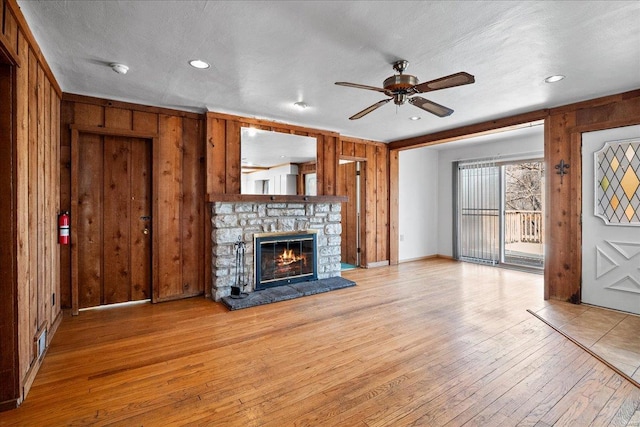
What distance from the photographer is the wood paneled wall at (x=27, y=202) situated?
6.38 feet

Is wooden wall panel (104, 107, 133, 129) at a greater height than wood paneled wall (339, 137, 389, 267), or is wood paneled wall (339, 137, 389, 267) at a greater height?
wooden wall panel (104, 107, 133, 129)

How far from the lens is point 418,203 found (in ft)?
23.3

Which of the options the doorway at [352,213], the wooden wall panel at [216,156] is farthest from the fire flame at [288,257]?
the doorway at [352,213]

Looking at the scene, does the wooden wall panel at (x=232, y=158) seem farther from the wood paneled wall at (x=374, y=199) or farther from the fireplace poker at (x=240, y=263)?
the wood paneled wall at (x=374, y=199)

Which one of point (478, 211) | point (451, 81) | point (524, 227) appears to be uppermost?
point (451, 81)

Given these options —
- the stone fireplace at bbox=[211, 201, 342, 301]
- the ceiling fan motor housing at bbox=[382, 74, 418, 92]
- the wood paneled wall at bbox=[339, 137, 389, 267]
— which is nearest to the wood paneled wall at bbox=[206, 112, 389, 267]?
the wood paneled wall at bbox=[339, 137, 389, 267]

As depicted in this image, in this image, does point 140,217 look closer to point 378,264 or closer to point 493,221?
point 378,264

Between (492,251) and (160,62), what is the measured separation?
21.5ft

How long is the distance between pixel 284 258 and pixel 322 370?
2.53m

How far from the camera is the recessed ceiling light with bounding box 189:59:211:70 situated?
109 inches

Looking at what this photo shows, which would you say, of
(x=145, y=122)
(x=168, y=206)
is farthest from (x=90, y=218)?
(x=145, y=122)

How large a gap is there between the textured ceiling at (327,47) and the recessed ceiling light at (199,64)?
2.6 inches

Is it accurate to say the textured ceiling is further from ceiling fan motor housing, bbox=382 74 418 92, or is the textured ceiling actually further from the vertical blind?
the vertical blind

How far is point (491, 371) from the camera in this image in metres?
2.36
